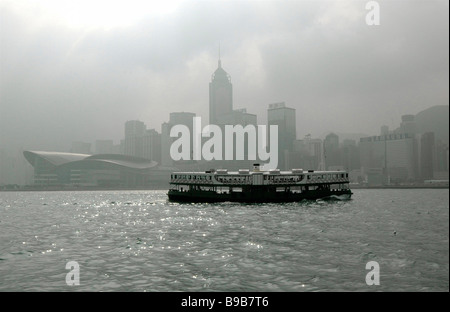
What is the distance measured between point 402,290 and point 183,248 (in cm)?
1558

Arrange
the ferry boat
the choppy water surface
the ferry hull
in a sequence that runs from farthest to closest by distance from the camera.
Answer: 1. the ferry boat
2. the ferry hull
3. the choppy water surface

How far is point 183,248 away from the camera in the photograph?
2758cm

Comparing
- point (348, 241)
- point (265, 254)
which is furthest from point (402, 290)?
point (348, 241)

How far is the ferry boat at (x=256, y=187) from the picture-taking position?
7912 centimetres

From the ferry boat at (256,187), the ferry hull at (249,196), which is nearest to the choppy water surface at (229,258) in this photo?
the ferry hull at (249,196)

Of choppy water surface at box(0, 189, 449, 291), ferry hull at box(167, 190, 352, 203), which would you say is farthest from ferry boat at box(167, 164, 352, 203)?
choppy water surface at box(0, 189, 449, 291)

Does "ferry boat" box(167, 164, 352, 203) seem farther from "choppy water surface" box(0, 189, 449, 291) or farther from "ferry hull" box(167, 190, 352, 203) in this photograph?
"choppy water surface" box(0, 189, 449, 291)

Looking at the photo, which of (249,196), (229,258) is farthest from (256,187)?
(229,258)

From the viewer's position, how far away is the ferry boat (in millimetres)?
79125

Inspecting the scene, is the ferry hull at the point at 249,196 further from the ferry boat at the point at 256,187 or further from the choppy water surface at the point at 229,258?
the choppy water surface at the point at 229,258

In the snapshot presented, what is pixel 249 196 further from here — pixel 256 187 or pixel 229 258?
pixel 229 258

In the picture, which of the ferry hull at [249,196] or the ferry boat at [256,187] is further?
the ferry boat at [256,187]

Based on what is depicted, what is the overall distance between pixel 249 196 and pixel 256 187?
2.48 m

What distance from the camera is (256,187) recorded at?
259 feet
